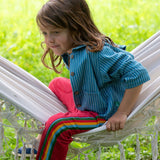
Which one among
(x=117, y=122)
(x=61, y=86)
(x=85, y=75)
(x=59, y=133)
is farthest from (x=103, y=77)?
(x=61, y=86)

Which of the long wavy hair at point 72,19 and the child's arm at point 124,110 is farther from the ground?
the long wavy hair at point 72,19

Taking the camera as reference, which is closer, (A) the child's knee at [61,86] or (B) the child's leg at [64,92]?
(B) the child's leg at [64,92]

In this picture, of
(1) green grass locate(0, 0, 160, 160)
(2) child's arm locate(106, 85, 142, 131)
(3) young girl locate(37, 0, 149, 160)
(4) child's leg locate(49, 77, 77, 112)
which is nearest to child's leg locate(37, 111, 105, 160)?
(3) young girl locate(37, 0, 149, 160)

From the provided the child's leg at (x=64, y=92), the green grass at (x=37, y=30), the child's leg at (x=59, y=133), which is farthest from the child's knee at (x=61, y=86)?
the green grass at (x=37, y=30)

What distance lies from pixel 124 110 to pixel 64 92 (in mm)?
494

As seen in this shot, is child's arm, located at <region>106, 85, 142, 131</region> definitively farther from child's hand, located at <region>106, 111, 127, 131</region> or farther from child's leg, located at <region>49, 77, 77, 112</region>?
child's leg, located at <region>49, 77, 77, 112</region>

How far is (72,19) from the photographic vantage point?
177cm

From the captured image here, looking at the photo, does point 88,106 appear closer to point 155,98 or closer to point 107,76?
point 107,76

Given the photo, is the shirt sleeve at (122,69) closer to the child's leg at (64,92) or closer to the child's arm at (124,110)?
the child's arm at (124,110)

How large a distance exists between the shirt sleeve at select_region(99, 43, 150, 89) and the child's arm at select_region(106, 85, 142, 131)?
41 mm

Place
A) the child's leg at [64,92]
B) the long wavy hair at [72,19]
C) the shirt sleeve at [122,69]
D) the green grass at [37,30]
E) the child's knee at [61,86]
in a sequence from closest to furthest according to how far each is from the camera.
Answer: the shirt sleeve at [122,69] → the long wavy hair at [72,19] → the child's leg at [64,92] → the child's knee at [61,86] → the green grass at [37,30]

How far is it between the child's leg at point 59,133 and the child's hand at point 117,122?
0.30 feet

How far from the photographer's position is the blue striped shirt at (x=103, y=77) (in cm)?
161

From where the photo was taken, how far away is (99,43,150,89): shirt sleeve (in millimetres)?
1595
